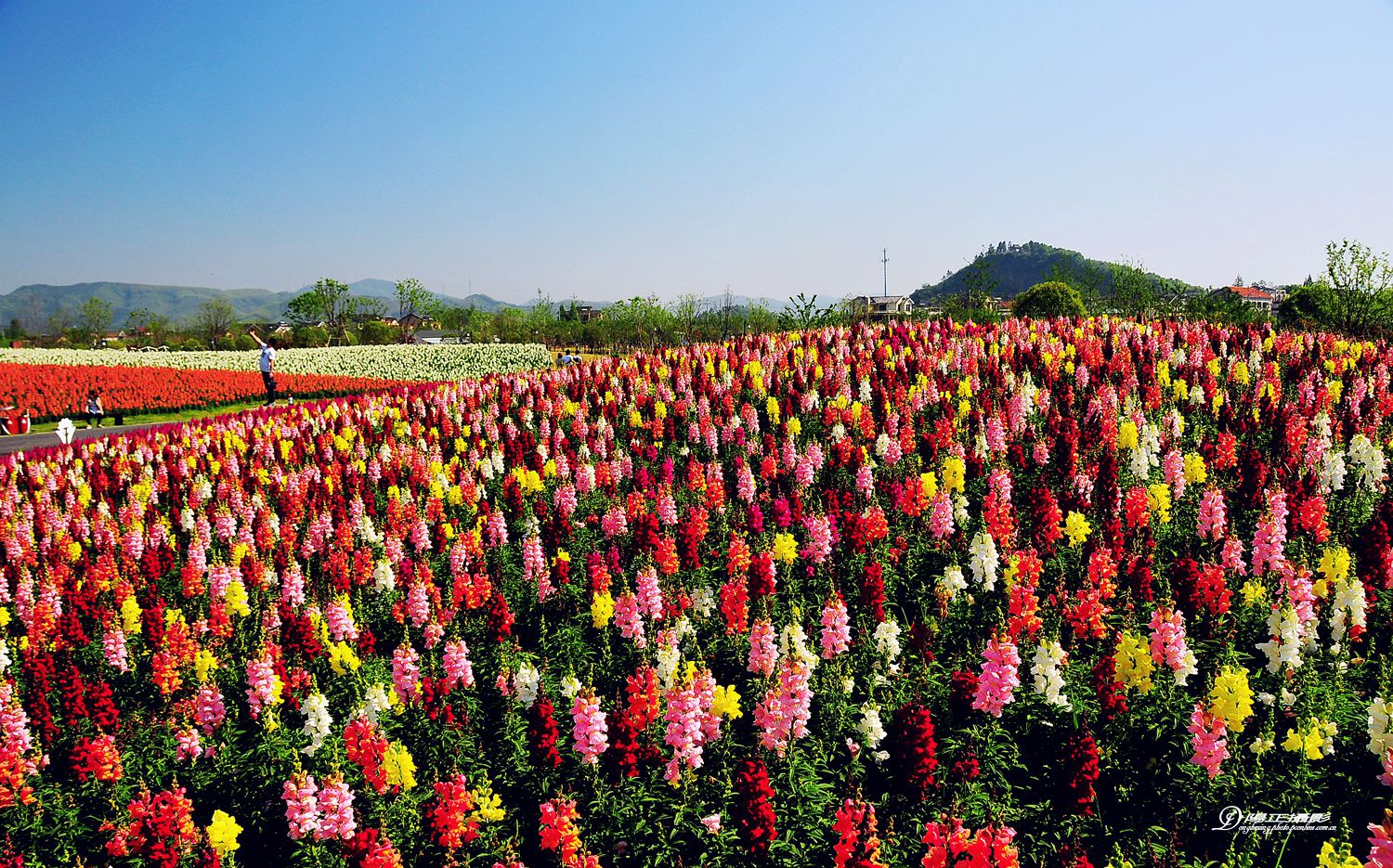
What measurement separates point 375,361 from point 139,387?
54.5ft

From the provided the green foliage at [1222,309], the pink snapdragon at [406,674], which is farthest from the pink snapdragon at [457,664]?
the green foliage at [1222,309]

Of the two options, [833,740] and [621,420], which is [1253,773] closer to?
[833,740]

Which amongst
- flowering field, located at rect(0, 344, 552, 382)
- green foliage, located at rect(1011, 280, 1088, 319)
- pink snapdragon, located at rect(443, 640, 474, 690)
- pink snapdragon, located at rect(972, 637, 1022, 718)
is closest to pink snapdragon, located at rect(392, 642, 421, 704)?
pink snapdragon, located at rect(443, 640, 474, 690)

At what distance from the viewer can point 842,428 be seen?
1069 centimetres

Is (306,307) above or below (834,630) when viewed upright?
above

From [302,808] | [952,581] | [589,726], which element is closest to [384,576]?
[302,808]

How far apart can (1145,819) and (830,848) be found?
182 cm

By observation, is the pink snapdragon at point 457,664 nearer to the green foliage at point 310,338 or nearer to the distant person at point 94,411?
the distant person at point 94,411

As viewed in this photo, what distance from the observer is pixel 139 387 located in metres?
29.8

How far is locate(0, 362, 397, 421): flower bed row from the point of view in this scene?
2802 cm

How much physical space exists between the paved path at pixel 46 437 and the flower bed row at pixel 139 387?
260cm

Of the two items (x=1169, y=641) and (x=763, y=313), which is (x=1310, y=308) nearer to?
(x=763, y=313)

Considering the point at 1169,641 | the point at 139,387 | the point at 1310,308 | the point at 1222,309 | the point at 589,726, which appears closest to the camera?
the point at 589,726

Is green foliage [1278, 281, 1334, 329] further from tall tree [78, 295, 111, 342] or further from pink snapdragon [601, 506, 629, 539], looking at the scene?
tall tree [78, 295, 111, 342]
